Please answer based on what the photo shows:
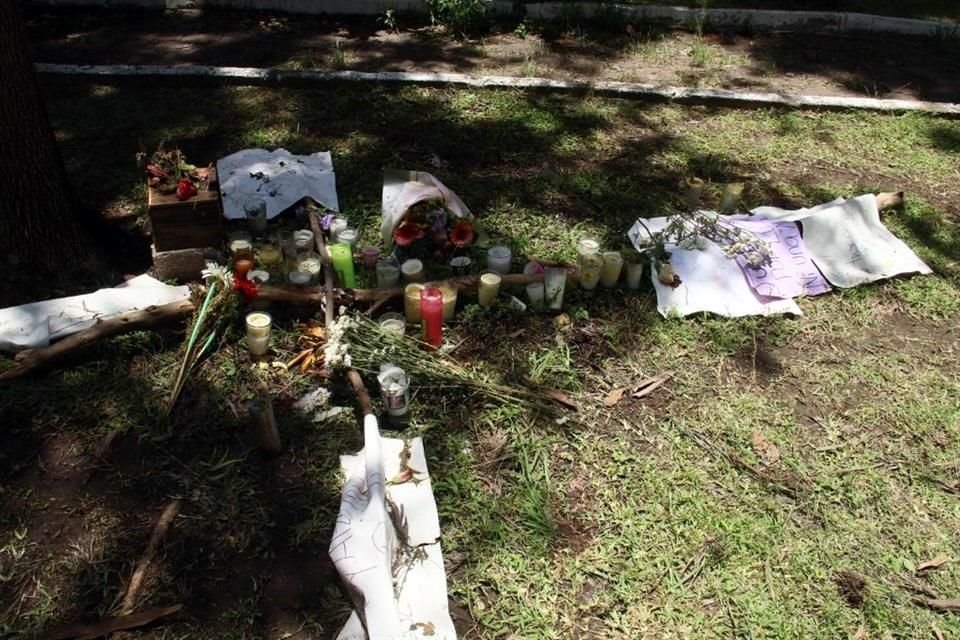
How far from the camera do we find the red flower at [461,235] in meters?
3.78

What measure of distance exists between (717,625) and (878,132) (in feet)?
14.1

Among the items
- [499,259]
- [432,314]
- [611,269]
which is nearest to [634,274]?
[611,269]

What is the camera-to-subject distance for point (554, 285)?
11.5 ft

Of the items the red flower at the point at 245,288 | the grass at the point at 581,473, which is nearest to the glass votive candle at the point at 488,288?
the grass at the point at 581,473

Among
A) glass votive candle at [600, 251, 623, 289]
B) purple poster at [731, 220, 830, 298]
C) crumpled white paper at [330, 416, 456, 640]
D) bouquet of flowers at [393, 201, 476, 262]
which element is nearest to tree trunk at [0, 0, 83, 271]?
bouquet of flowers at [393, 201, 476, 262]

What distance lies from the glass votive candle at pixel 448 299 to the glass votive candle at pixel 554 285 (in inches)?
17.7

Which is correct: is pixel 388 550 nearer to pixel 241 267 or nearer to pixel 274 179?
pixel 241 267

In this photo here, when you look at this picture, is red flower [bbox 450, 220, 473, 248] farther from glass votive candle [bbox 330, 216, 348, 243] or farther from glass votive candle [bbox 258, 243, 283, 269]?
glass votive candle [bbox 258, 243, 283, 269]

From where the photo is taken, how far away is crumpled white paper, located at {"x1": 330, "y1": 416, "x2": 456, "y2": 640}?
7.38ft

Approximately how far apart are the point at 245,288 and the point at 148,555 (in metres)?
1.22

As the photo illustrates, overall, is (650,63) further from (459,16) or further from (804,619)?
(804,619)

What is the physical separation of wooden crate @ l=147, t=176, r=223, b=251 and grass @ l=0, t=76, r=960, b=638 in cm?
53

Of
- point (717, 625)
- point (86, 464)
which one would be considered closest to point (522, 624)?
point (717, 625)

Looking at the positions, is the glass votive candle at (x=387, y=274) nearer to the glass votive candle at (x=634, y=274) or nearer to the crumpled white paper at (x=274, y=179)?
the crumpled white paper at (x=274, y=179)
